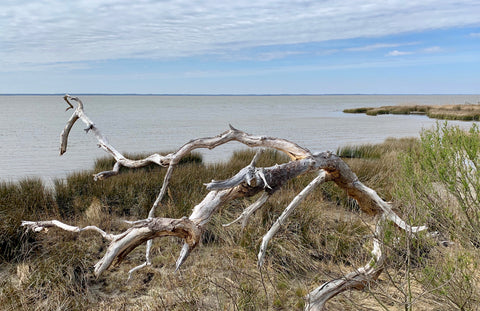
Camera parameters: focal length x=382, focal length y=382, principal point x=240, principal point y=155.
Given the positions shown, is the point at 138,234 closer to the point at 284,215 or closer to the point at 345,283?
the point at 284,215

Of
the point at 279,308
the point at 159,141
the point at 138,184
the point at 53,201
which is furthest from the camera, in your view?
the point at 159,141

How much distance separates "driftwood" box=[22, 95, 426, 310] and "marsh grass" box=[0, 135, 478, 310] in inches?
8.3

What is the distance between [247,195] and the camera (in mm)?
2736

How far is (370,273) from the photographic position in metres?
3.42

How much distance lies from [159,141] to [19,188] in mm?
14866

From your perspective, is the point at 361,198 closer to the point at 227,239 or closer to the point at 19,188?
the point at 227,239

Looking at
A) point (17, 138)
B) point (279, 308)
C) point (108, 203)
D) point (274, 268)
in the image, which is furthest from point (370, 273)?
point (17, 138)

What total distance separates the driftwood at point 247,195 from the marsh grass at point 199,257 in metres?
0.21

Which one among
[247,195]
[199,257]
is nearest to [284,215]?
[247,195]

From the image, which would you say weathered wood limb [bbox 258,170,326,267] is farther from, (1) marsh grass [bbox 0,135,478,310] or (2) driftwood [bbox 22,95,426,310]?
(1) marsh grass [bbox 0,135,478,310]

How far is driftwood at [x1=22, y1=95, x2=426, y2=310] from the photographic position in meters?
2.41

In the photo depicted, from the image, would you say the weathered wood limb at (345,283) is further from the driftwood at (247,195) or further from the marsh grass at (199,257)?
the marsh grass at (199,257)

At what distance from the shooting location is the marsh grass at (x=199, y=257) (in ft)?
12.2

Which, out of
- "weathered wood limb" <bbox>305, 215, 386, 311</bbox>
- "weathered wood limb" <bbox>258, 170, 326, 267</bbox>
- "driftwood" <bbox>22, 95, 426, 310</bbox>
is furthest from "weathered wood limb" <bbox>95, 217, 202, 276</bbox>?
"weathered wood limb" <bbox>305, 215, 386, 311</bbox>
